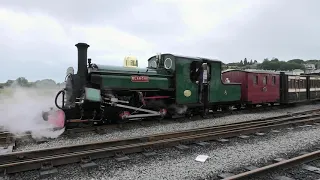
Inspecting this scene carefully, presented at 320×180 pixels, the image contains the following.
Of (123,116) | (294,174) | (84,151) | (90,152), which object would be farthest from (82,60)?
(294,174)

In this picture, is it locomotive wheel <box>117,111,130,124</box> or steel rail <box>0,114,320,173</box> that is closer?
steel rail <box>0,114,320,173</box>

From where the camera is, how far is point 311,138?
7.11 m

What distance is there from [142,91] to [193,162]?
16.1 ft

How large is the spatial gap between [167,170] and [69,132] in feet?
13.5

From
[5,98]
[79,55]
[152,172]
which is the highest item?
[79,55]

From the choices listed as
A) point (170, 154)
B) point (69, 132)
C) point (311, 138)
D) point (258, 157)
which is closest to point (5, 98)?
point (69, 132)

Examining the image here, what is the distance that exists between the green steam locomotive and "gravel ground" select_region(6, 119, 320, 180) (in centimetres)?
336

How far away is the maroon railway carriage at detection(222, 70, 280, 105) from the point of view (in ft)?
46.1

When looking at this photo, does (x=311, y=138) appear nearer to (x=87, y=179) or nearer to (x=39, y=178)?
(x=87, y=179)

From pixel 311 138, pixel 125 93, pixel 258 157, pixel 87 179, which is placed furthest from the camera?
pixel 125 93

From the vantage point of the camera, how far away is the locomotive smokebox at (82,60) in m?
8.16

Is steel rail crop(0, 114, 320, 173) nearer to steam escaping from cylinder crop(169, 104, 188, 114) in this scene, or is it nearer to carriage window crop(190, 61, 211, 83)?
steam escaping from cylinder crop(169, 104, 188, 114)

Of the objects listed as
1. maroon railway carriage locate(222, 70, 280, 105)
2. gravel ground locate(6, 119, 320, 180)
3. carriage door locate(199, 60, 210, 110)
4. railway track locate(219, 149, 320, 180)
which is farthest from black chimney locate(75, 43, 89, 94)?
maroon railway carriage locate(222, 70, 280, 105)

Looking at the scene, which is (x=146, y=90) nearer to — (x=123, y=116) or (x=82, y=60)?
(x=123, y=116)
